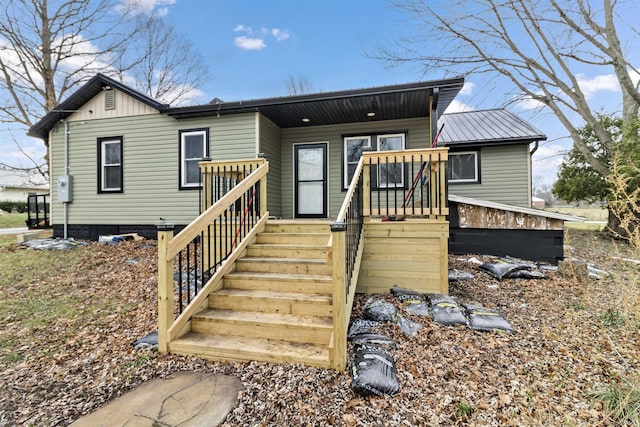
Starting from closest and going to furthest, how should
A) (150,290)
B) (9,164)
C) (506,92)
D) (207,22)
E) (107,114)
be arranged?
(150,290), (107,114), (506,92), (9,164), (207,22)

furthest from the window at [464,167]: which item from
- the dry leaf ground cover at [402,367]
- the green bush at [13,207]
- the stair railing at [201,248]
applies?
the green bush at [13,207]

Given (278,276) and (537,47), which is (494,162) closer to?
(537,47)

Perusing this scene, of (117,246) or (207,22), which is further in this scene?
(207,22)

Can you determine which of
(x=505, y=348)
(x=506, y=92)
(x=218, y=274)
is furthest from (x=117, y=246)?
(x=506, y=92)

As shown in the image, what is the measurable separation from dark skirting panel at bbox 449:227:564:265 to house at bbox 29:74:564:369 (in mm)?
1367

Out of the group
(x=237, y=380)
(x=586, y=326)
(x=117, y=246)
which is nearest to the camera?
(x=237, y=380)

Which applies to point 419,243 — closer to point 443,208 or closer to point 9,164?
point 443,208

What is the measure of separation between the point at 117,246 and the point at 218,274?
214 inches

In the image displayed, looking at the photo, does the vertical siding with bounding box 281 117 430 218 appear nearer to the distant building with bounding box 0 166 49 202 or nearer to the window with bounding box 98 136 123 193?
the window with bounding box 98 136 123 193

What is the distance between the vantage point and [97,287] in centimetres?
484

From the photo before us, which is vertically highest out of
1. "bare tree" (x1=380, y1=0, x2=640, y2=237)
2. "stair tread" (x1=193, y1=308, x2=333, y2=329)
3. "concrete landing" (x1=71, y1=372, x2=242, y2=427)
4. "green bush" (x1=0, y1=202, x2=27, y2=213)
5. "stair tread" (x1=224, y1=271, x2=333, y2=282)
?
"bare tree" (x1=380, y1=0, x2=640, y2=237)

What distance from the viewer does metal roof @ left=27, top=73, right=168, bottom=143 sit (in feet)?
25.7

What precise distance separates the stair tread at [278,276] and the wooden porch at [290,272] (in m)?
0.01

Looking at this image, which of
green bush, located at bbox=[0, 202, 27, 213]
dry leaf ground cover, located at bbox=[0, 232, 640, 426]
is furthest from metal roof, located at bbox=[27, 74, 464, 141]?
green bush, located at bbox=[0, 202, 27, 213]
